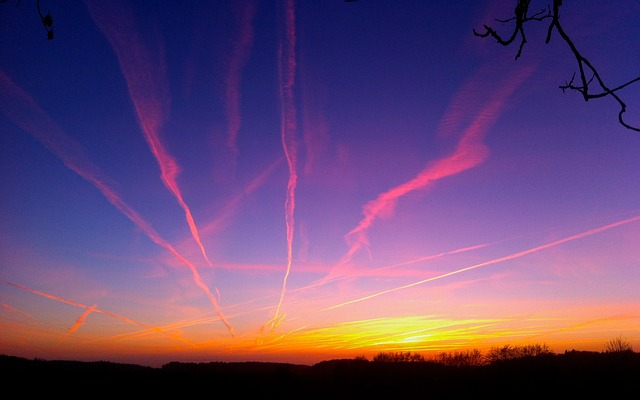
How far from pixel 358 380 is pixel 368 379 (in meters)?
0.60

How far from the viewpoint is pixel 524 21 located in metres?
2.24

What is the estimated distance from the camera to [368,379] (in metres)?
24.1

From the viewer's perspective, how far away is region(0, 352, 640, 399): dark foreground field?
1586cm

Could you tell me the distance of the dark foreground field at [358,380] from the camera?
1586 cm

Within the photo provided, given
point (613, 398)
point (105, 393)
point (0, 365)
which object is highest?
point (0, 365)

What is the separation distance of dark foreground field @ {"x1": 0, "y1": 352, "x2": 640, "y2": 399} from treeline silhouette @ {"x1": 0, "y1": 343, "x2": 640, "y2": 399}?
3 centimetres

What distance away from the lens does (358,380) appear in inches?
955

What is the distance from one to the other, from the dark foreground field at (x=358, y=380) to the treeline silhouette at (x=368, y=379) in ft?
0.11

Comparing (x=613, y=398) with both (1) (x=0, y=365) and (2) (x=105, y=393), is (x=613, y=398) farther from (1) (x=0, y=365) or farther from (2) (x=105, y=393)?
(1) (x=0, y=365)

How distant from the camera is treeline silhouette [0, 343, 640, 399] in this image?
16.0 metres

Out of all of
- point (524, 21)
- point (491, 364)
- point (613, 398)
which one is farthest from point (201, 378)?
point (524, 21)

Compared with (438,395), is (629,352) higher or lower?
higher

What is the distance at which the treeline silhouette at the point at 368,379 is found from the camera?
52.6 feet

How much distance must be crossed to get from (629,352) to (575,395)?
7.66 m
